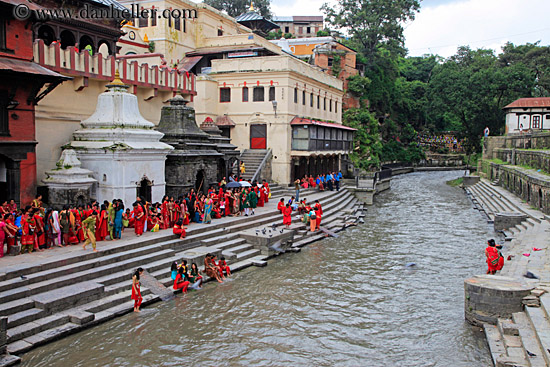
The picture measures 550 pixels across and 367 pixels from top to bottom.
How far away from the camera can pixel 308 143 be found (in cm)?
3050

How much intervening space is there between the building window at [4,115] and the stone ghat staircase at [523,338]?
14331 millimetres

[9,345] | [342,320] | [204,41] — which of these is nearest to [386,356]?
[342,320]

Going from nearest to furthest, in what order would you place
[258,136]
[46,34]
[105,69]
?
[105,69] < [46,34] < [258,136]

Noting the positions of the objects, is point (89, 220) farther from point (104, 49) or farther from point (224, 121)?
point (224, 121)

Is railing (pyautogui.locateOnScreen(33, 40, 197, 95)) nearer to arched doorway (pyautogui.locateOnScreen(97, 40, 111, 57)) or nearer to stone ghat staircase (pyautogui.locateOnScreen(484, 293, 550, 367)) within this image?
arched doorway (pyautogui.locateOnScreen(97, 40, 111, 57))

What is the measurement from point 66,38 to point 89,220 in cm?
1069

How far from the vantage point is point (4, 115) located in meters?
14.8

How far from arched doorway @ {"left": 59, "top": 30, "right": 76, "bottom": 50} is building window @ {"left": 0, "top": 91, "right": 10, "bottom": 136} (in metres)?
6.25

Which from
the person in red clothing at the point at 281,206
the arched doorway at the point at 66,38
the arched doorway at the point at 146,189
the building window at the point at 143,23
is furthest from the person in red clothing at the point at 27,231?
the building window at the point at 143,23

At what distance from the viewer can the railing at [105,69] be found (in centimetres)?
1731

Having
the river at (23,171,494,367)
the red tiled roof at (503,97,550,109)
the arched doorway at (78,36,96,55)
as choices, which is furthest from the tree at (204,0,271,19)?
the river at (23,171,494,367)

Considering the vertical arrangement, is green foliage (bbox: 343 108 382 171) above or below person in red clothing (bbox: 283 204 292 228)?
above

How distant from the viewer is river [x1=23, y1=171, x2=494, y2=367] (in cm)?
974

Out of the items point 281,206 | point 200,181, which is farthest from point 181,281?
point 281,206
